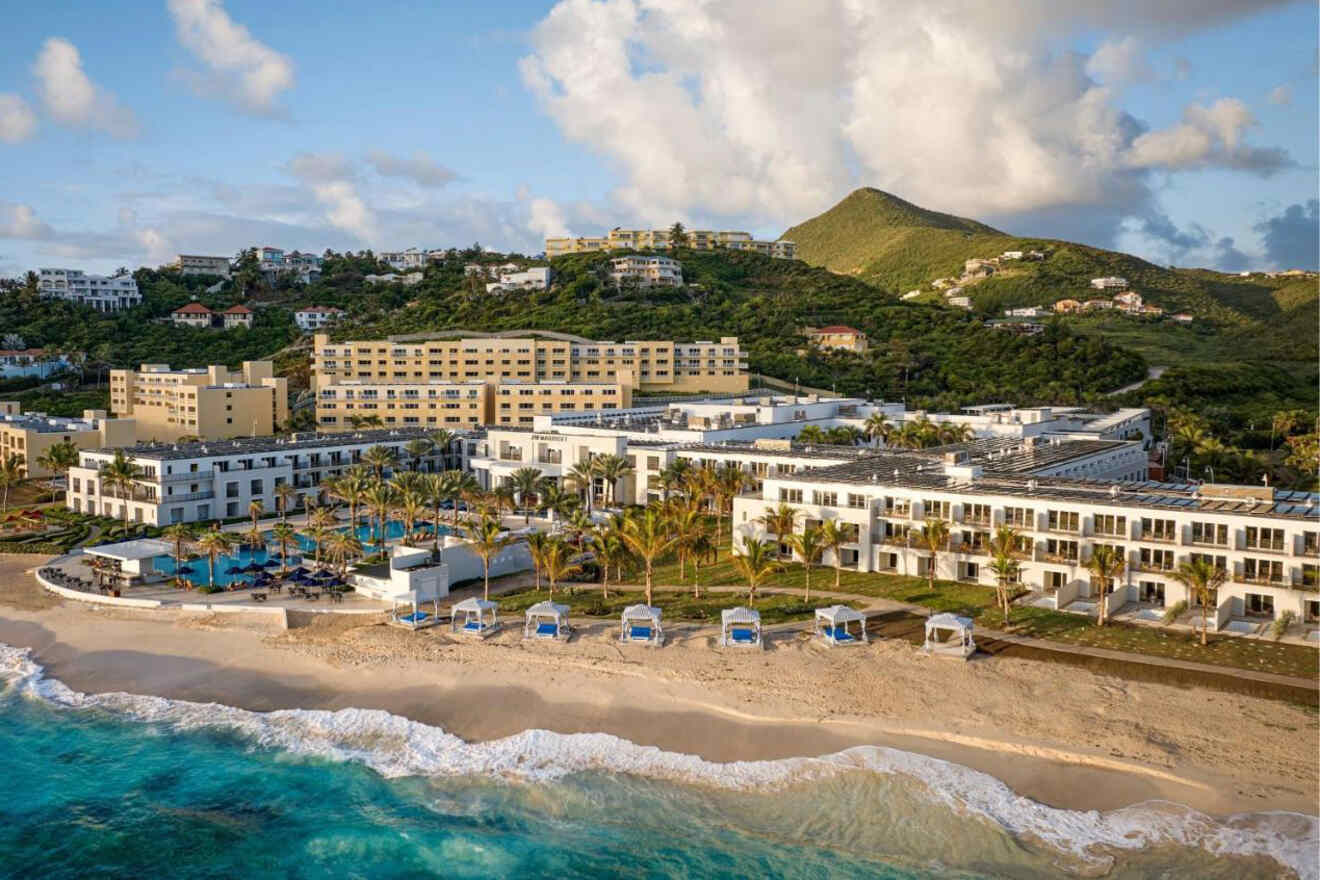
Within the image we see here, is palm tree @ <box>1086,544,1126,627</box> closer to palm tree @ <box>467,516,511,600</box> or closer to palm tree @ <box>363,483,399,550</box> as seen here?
palm tree @ <box>467,516,511,600</box>

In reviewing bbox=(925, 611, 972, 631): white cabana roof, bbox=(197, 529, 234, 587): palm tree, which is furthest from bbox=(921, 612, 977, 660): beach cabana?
bbox=(197, 529, 234, 587): palm tree

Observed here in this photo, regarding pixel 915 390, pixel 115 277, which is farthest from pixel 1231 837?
pixel 115 277

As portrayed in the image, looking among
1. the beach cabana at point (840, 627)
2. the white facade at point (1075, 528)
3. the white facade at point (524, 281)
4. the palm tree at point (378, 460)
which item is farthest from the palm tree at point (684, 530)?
the white facade at point (524, 281)

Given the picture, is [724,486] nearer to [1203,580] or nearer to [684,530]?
[684,530]

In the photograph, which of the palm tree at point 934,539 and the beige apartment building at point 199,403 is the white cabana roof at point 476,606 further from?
the beige apartment building at point 199,403

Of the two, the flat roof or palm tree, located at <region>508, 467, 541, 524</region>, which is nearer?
palm tree, located at <region>508, 467, 541, 524</region>

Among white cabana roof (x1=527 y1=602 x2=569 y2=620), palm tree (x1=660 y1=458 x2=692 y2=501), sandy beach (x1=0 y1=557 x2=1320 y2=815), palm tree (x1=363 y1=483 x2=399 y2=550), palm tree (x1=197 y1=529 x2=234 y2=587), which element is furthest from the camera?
palm tree (x1=660 y1=458 x2=692 y2=501)

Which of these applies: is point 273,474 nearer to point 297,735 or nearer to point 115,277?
point 297,735
